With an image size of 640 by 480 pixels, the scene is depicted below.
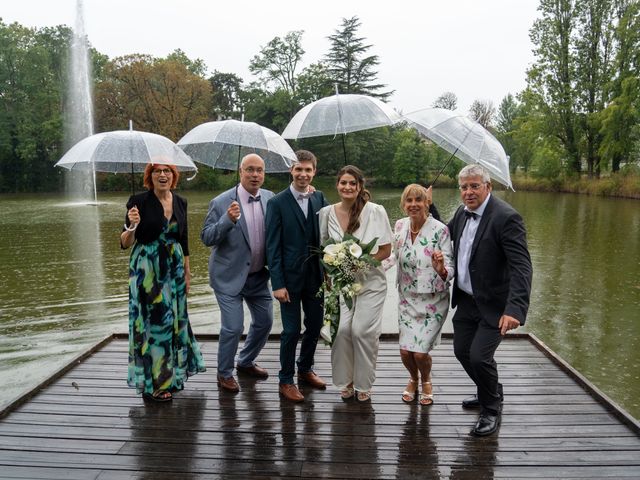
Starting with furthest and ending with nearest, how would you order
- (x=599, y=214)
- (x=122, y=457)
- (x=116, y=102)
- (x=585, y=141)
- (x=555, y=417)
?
(x=116, y=102), (x=585, y=141), (x=599, y=214), (x=555, y=417), (x=122, y=457)

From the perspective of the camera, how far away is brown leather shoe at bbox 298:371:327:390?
14.9 ft

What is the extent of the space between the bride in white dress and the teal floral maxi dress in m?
1.28

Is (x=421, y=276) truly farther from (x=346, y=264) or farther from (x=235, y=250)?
(x=235, y=250)

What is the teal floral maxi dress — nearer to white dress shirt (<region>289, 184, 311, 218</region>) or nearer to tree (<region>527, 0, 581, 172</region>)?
white dress shirt (<region>289, 184, 311, 218</region>)

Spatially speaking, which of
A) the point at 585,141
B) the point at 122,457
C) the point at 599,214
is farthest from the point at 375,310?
the point at 585,141

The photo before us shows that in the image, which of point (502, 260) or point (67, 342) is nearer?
point (502, 260)

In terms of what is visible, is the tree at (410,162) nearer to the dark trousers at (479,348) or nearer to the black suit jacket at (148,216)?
the dark trousers at (479,348)

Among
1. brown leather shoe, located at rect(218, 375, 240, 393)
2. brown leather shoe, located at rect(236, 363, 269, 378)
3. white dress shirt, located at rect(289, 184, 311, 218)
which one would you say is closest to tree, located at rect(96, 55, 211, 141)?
brown leather shoe, located at rect(236, 363, 269, 378)

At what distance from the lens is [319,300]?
4336mm

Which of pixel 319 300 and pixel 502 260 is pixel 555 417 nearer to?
pixel 502 260

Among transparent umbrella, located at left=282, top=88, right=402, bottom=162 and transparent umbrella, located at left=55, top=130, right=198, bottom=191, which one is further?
transparent umbrella, located at left=282, top=88, right=402, bottom=162

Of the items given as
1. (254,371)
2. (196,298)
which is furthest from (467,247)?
(196,298)

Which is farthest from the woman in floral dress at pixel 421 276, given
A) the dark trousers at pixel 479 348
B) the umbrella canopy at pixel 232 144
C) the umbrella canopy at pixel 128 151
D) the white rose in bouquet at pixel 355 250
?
the umbrella canopy at pixel 128 151

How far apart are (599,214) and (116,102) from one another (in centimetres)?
3696
